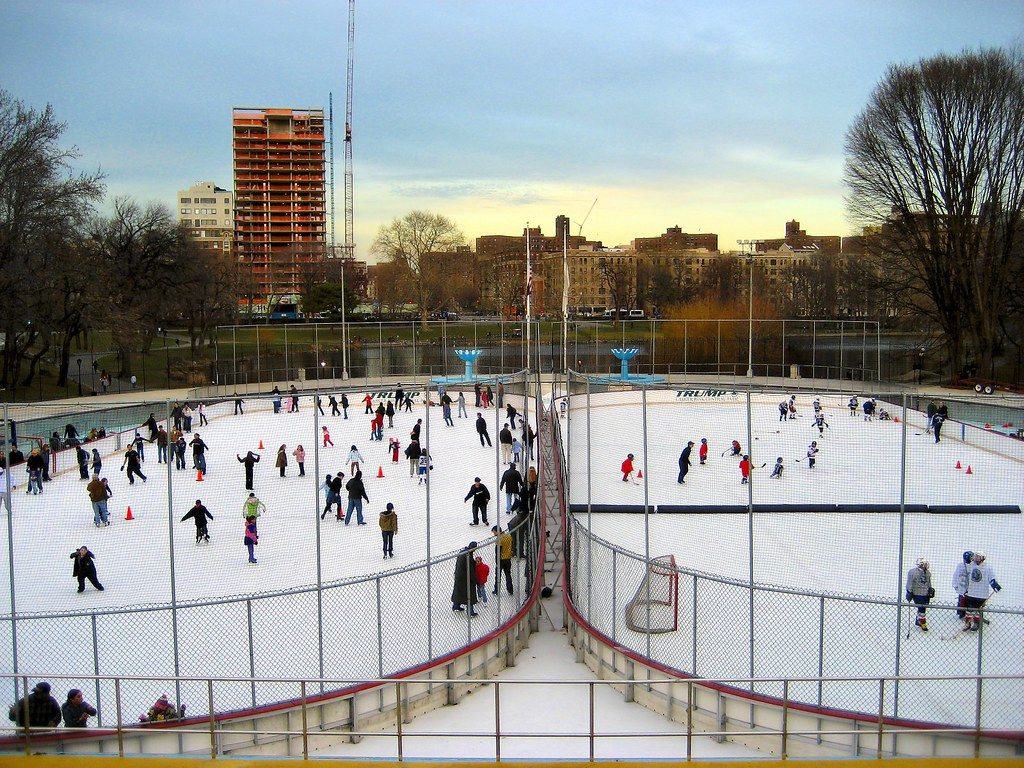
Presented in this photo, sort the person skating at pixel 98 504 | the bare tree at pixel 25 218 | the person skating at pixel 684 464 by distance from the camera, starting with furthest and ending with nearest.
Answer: the bare tree at pixel 25 218 < the person skating at pixel 684 464 < the person skating at pixel 98 504

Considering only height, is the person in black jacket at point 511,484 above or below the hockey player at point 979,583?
above

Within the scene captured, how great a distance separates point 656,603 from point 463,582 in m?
2.53

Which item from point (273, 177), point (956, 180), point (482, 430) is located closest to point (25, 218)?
point (482, 430)

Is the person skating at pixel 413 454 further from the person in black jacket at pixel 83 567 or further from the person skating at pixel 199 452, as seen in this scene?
the person in black jacket at pixel 83 567

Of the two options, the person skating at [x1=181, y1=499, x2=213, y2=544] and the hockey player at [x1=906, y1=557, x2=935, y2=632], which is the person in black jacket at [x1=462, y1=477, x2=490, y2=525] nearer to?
the person skating at [x1=181, y1=499, x2=213, y2=544]

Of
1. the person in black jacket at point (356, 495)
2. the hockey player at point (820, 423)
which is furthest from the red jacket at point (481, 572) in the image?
the hockey player at point (820, 423)

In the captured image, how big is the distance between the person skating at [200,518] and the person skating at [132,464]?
166 cm

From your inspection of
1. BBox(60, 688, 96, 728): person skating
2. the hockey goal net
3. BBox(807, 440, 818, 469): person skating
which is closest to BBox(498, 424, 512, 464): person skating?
BBox(807, 440, 818, 469): person skating

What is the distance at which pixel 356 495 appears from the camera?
49.1 feet

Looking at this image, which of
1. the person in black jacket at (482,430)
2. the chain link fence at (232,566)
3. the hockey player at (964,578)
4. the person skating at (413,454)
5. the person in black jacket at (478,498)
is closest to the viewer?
the chain link fence at (232,566)

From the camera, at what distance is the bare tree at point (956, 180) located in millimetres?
42875

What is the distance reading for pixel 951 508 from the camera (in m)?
14.0

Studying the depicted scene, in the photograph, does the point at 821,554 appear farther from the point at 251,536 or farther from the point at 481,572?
the point at 251,536

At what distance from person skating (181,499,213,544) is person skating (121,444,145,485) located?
166 centimetres
